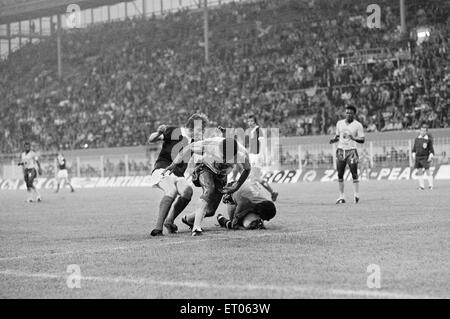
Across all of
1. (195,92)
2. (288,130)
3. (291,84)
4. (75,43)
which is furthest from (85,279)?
(75,43)

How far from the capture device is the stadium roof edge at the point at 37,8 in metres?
56.3

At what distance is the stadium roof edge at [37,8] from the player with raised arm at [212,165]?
4487 cm

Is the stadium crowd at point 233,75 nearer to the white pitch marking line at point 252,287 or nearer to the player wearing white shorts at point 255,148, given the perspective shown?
the player wearing white shorts at point 255,148

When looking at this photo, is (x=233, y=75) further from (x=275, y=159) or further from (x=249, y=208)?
(x=249, y=208)

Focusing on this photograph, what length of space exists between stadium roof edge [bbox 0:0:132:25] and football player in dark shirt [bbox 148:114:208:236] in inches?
1723

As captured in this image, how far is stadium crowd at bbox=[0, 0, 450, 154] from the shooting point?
131 feet

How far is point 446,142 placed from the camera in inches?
1320

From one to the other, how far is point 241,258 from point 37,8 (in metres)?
52.8

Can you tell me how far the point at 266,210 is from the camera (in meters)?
12.9

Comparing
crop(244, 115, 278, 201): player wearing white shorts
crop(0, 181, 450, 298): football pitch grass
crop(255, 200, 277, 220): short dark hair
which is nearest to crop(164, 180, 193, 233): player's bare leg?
crop(0, 181, 450, 298): football pitch grass

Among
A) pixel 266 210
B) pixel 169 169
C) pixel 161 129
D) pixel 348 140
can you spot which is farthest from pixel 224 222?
pixel 348 140

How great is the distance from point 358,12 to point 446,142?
1725 centimetres

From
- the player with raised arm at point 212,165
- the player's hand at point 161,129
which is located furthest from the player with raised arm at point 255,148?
the player with raised arm at point 212,165
